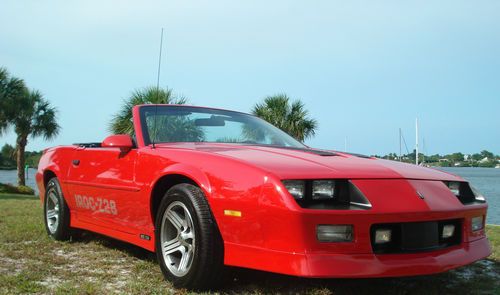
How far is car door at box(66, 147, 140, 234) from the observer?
12.1 ft

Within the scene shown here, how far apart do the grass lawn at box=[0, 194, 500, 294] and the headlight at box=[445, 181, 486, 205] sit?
1.95ft

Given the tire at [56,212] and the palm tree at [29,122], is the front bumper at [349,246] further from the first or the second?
the palm tree at [29,122]

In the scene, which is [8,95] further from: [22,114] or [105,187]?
[105,187]

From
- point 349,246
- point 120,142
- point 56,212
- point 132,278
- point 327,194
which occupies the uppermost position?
point 120,142

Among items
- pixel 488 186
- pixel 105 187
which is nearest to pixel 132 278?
pixel 105 187

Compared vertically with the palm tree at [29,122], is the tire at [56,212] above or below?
below

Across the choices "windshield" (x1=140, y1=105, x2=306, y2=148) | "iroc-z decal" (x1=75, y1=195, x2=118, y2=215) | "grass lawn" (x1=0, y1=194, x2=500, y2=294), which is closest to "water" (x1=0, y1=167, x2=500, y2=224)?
"grass lawn" (x1=0, y1=194, x2=500, y2=294)

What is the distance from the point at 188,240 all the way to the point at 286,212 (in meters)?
0.86

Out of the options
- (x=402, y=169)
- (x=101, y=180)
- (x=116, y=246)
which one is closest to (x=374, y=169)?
(x=402, y=169)

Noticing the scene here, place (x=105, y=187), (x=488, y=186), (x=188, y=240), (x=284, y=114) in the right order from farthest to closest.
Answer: (x=488, y=186)
(x=284, y=114)
(x=105, y=187)
(x=188, y=240)

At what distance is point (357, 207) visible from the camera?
255cm

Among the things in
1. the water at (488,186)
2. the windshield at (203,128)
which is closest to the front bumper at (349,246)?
the windshield at (203,128)

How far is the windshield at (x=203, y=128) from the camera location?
Result: 12.7ft

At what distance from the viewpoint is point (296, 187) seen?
8.41 feet
